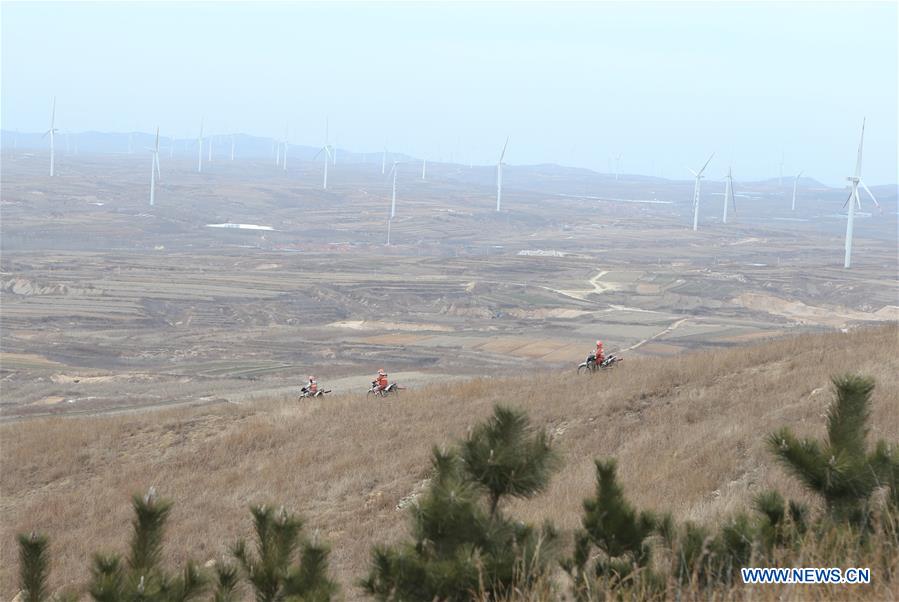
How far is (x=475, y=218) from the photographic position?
488 feet

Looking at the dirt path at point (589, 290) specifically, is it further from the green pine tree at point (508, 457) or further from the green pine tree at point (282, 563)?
the green pine tree at point (282, 563)

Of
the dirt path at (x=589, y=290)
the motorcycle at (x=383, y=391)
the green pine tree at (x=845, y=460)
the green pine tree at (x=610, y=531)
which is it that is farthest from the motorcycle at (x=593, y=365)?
the dirt path at (x=589, y=290)

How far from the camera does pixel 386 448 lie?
52.9 ft

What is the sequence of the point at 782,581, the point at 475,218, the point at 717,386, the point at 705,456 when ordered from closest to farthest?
the point at 782,581, the point at 705,456, the point at 717,386, the point at 475,218

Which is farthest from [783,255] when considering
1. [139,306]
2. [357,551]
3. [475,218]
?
[357,551]

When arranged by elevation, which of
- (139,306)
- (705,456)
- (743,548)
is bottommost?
(139,306)

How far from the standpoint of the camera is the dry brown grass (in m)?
11.5

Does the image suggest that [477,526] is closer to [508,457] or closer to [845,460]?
[508,457]

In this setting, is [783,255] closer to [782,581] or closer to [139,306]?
[139,306]

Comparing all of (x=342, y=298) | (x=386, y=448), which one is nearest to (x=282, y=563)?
(x=386, y=448)

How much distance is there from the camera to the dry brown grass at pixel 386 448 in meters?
11.5

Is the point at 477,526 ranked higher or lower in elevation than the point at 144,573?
higher

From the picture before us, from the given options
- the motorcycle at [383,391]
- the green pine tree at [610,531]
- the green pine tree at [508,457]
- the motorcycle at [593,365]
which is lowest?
the motorcycle at [383,391]

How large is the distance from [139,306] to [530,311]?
23.8 meters
